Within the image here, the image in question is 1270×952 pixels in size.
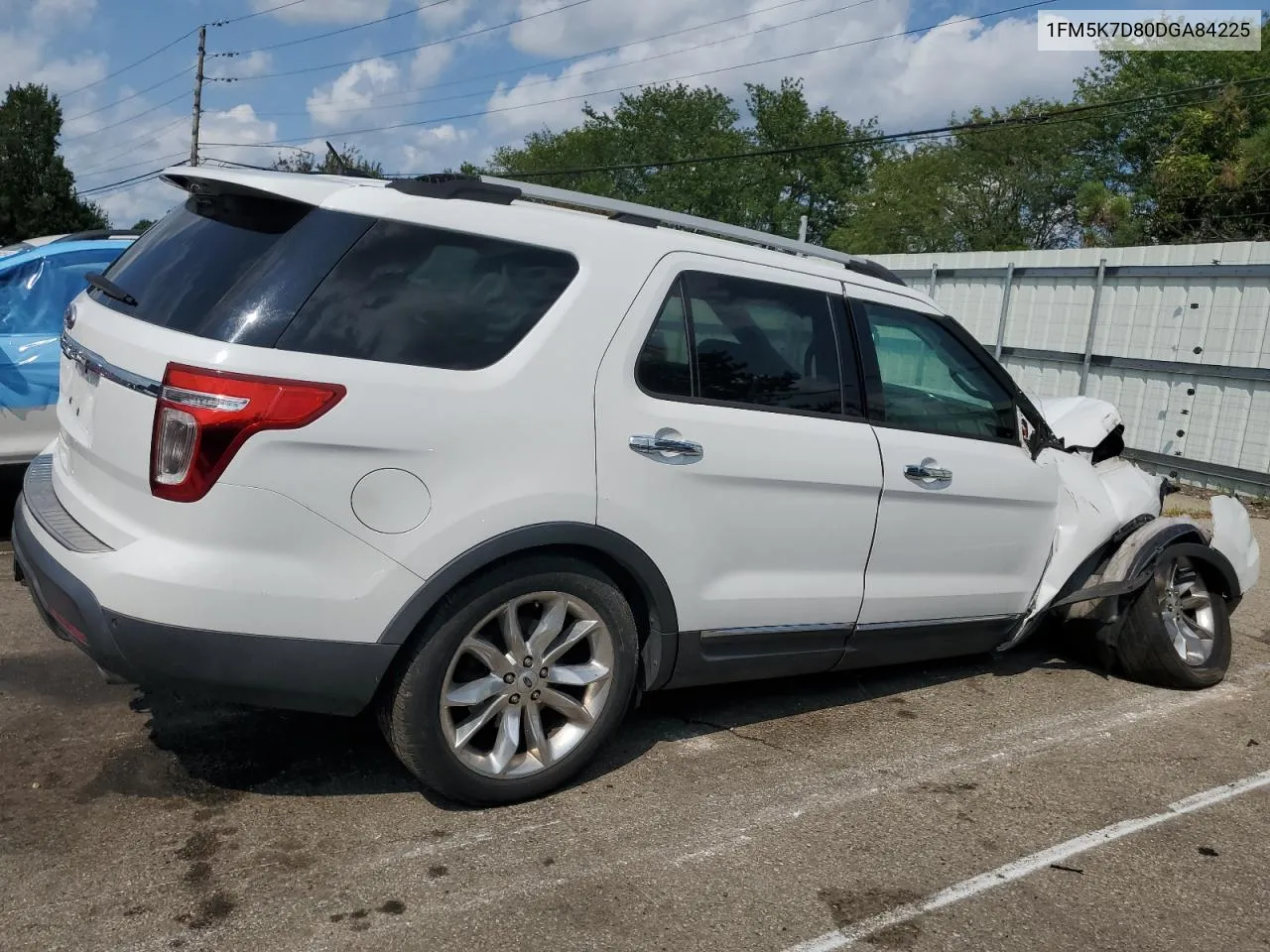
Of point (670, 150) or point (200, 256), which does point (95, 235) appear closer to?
point (200, 256)

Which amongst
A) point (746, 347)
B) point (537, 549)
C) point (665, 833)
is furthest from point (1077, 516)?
point (537, 549)

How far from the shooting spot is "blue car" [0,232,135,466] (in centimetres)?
655

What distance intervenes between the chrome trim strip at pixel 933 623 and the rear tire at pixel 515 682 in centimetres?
111

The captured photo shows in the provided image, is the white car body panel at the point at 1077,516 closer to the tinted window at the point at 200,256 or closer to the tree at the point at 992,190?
the tinted window at the point at 200,256

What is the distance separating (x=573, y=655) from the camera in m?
3.57

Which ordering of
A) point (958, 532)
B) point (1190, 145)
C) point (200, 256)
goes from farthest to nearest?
point (1190, 145) → point (958, 532) → point (200, 256)

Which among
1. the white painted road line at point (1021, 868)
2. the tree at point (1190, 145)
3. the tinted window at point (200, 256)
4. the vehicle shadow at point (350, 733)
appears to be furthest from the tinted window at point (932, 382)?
the tree at point (1190, 145)

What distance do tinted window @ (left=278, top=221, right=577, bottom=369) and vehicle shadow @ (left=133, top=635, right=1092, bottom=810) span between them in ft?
4.74

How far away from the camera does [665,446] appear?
3.49 m

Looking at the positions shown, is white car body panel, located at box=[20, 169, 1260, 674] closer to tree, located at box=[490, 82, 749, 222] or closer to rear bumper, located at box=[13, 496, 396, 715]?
rear bumper, located at box=[13, 496, 396, 715]

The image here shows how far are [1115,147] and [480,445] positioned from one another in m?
48.4

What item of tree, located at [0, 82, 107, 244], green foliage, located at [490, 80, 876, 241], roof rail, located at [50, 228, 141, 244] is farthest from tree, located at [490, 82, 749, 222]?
roof rail, located at [50, 228, 141, 244]

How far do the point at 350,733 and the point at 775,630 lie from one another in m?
1.56

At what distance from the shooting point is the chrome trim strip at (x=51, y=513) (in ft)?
10.2
